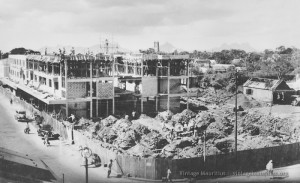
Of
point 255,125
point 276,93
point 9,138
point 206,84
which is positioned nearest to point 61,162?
point 9,138

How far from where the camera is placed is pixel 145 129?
39.8m

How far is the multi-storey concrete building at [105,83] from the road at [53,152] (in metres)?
7.43

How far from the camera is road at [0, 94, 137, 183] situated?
26.3 metres

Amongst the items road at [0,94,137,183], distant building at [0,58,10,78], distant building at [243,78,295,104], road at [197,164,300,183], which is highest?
distant building at [0,58,10,78]

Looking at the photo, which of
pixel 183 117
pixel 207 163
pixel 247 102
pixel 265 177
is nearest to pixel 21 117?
pixel 183 117

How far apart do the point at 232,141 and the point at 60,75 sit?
86.7 feet

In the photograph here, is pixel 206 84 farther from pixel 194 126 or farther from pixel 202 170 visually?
pixel 202 170

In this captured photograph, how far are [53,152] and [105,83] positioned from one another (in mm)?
18177

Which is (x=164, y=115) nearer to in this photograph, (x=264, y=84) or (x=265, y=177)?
(x=264, y=84)

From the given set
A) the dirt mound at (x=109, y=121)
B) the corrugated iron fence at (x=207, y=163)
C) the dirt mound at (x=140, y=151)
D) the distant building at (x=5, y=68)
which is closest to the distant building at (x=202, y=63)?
the distant building at (x=5, y=68)

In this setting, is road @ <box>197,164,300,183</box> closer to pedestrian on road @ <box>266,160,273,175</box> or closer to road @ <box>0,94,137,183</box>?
pedestrian on road @ <box>266,160,273,175</box>

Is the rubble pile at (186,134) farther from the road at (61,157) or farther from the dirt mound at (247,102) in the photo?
Result: the dirt mound at (247,102)

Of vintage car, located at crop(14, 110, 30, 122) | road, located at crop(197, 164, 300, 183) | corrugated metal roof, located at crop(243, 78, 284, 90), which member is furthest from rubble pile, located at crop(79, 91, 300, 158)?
corrugated metal roof, located at crop(243, 78, 284, 90)

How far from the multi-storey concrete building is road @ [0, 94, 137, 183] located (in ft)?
24.4
